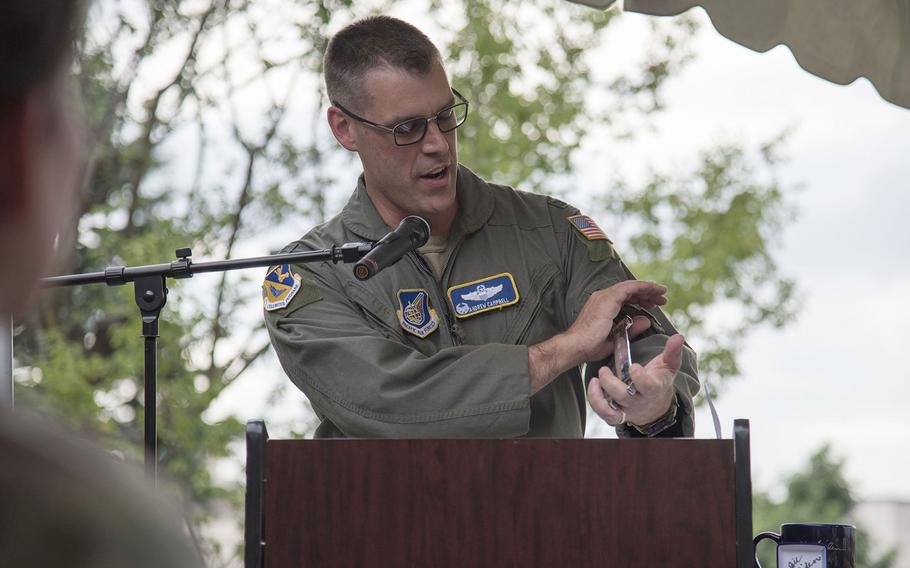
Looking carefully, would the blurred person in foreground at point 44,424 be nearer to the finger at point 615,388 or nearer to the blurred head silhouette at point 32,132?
the blurred head silhouette at point 32,132

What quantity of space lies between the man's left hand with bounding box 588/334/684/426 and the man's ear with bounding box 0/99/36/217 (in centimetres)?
164

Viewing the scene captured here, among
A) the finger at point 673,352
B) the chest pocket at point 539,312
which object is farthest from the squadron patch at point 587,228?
the finger at point 673,352

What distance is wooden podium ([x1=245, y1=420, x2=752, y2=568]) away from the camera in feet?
5.35

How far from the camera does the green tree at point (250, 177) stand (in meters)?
7.94

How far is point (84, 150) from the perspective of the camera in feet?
1.72

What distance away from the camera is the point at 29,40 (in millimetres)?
478

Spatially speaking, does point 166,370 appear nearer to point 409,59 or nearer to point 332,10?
point 332,10

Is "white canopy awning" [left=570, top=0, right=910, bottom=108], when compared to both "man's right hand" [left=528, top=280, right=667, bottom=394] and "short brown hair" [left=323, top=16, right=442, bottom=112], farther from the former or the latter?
"man's right hand" [left=528, top=280, right=667, bottom=394]

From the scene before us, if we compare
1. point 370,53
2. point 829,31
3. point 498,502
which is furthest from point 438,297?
point 829,31

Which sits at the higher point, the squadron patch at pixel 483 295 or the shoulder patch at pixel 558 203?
the shoulder patch at pixel 558 203

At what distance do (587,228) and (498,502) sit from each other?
1.15 m

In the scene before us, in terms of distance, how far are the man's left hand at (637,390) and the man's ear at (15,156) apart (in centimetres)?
164

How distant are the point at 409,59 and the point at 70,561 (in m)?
2.25

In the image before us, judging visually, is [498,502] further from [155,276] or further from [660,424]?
[155,276]
